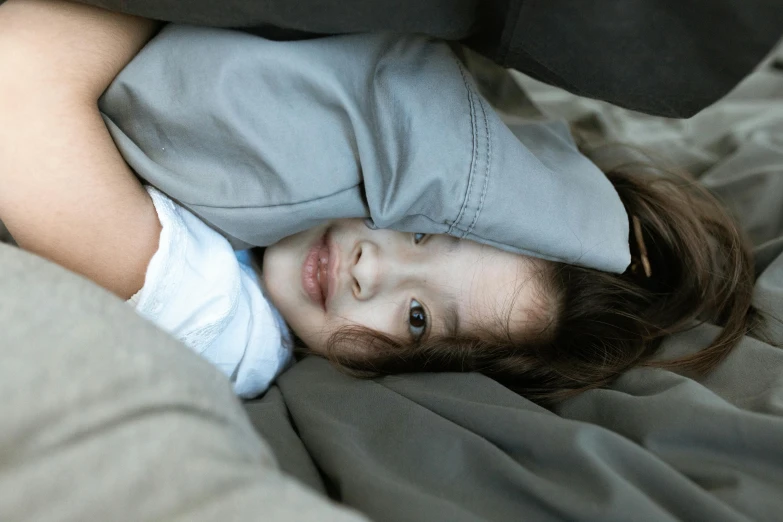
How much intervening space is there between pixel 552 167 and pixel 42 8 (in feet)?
2.02

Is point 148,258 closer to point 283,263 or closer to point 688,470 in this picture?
point 283,263


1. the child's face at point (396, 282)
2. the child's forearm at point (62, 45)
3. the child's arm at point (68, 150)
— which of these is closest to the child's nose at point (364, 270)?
the child's face at point (396, 282)

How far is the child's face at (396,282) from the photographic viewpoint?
0.85 metres

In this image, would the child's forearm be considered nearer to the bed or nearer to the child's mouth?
the bed

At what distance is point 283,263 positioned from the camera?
2.97ft

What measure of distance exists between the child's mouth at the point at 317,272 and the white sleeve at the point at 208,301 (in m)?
0.08

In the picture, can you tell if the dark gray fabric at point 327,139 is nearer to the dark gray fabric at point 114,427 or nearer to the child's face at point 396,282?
the child's face at point 396,282

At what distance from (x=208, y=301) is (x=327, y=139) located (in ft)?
0.78

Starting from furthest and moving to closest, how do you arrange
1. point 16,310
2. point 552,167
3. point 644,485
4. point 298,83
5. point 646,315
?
point 646,315, point 552,167, point 298,83, point 644,485, point 16,310

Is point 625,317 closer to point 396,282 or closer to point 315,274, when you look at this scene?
point 396,282

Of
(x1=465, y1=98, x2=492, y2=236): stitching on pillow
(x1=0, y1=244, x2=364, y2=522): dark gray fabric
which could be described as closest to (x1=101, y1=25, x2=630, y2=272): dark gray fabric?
(x1=465, y1=98, x2=492, y2=236): stitching on pillow


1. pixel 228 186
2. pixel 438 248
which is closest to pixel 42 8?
pixel 228 186

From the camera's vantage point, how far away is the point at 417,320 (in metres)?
0.90

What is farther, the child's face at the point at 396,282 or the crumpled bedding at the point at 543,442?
the child's face at the point at 396,282
